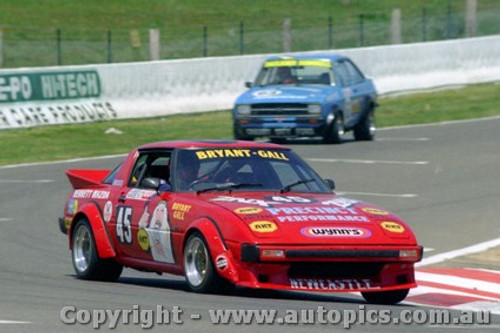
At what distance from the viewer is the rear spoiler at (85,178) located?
510 inches

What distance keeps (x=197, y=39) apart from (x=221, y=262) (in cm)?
3418

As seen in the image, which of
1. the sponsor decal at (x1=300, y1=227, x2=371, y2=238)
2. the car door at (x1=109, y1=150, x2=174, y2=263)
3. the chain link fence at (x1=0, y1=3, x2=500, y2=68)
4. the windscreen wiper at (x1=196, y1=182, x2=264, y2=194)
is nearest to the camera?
the sponsor decal at (x1=300, y1=227, x2=371, y2=238)

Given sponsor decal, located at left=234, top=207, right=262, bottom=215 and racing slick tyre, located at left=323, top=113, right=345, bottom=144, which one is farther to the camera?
racing slick tyre, located at left=323, top=113, right=345, bottom=144

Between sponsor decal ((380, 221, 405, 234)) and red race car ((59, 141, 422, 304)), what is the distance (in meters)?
0.01

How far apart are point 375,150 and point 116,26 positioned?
23.8 metres

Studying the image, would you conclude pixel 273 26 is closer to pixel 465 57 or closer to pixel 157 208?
pixel 465 57

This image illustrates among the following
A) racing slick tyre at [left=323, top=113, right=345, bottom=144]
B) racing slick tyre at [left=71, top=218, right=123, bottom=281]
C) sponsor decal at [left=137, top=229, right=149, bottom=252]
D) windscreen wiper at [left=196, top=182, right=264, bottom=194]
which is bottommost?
racing slick tyre at [left=323, top=113, right=345, bottom=144]

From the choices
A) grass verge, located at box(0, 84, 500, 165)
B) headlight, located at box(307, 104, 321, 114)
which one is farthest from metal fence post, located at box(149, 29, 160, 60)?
headlight, located at box(307, 104, 321, 114)

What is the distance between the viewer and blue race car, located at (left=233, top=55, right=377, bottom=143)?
2583 centimetres

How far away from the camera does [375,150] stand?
25547 mm

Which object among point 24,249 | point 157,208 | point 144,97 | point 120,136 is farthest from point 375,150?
point 157,208

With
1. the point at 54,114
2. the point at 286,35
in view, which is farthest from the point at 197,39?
the point at 54,114

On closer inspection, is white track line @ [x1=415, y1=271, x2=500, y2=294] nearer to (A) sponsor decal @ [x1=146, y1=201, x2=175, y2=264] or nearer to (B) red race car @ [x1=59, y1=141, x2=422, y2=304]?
(B) red race car @ [x1=59, y1=141, x2=422, y2=304]
